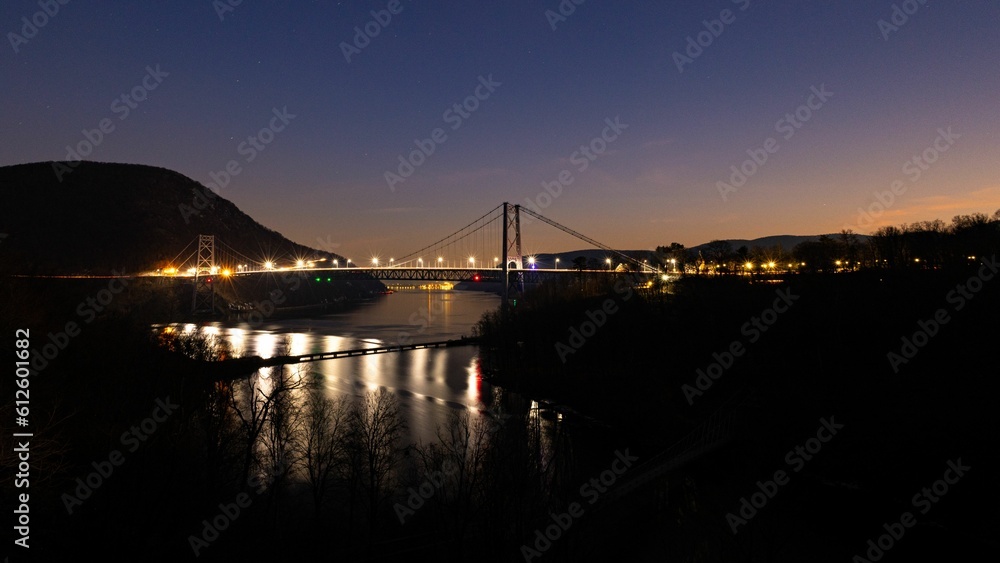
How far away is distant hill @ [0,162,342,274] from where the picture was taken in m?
60.1

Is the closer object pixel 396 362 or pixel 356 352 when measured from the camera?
pixel 396 362

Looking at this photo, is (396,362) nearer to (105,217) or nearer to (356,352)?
(356,352)

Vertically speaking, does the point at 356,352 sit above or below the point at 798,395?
above

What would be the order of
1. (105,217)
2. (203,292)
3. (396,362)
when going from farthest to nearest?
(105,217), (203,292), (396,362)

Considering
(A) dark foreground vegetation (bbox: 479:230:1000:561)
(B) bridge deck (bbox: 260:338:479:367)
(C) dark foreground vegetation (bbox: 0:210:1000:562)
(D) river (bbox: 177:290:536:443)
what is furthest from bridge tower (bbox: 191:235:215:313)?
(A) dark foreground vegetation (bbox: 479:230:1000:561)

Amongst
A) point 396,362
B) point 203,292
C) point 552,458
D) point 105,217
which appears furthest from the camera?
point 105,217

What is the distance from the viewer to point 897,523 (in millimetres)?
11242

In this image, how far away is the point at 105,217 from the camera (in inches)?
2689

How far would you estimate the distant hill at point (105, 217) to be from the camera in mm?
60094

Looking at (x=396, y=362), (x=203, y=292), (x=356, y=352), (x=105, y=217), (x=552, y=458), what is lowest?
(x=552, y=458)

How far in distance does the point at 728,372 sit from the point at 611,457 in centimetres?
965

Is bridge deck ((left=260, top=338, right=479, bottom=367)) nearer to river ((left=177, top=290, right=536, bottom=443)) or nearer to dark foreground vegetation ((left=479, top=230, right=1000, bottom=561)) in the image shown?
river ((left=177, top=290, right=536, bottom=443))

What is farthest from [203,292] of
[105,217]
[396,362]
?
[396,362]

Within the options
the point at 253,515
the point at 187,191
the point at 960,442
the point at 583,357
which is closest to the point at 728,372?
the point at 583,357
